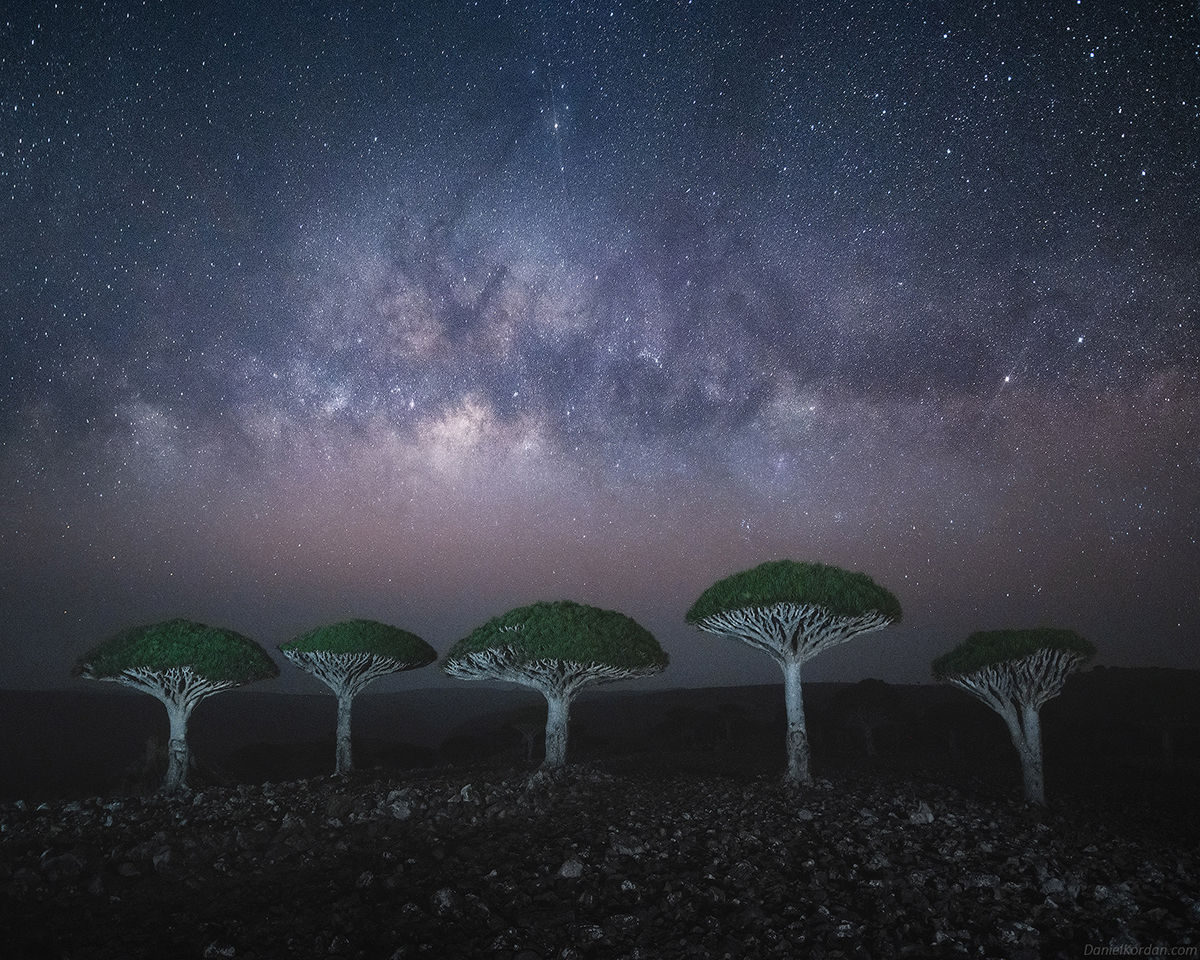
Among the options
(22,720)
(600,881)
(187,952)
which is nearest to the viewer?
(187,952)

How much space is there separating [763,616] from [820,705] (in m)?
72.7

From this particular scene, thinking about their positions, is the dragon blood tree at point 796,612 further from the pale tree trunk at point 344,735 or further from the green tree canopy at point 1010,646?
the pale tree trunk at point 344,735

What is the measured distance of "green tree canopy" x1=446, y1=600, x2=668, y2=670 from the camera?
72.5ft

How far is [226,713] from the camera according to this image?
101188 millimetres

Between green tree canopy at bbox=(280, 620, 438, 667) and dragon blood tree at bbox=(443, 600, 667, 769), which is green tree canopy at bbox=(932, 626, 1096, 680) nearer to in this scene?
dragon blood tree at bbox=(443, 600, 667, 769)

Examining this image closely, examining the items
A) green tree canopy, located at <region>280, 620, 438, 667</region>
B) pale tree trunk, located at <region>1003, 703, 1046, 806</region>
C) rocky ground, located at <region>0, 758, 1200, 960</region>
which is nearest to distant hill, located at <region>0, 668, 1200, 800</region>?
green tree canopy, located at <region>280, 620, 438, 667</region>

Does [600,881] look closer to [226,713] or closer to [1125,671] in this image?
[1125,671]

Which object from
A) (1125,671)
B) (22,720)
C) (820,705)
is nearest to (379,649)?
(820,705)

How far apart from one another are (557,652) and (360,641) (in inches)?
427

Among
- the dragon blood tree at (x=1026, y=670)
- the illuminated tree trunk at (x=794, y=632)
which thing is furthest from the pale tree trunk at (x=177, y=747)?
the dragon blood tree at (x=1026, y=670)

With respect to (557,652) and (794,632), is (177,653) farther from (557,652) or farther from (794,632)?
(794,632)

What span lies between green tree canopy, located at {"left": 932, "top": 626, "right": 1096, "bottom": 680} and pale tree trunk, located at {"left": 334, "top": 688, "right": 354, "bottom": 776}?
25548mm

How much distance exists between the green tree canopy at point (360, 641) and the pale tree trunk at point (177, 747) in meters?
4.58

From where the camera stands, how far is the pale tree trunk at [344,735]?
25.8 m
